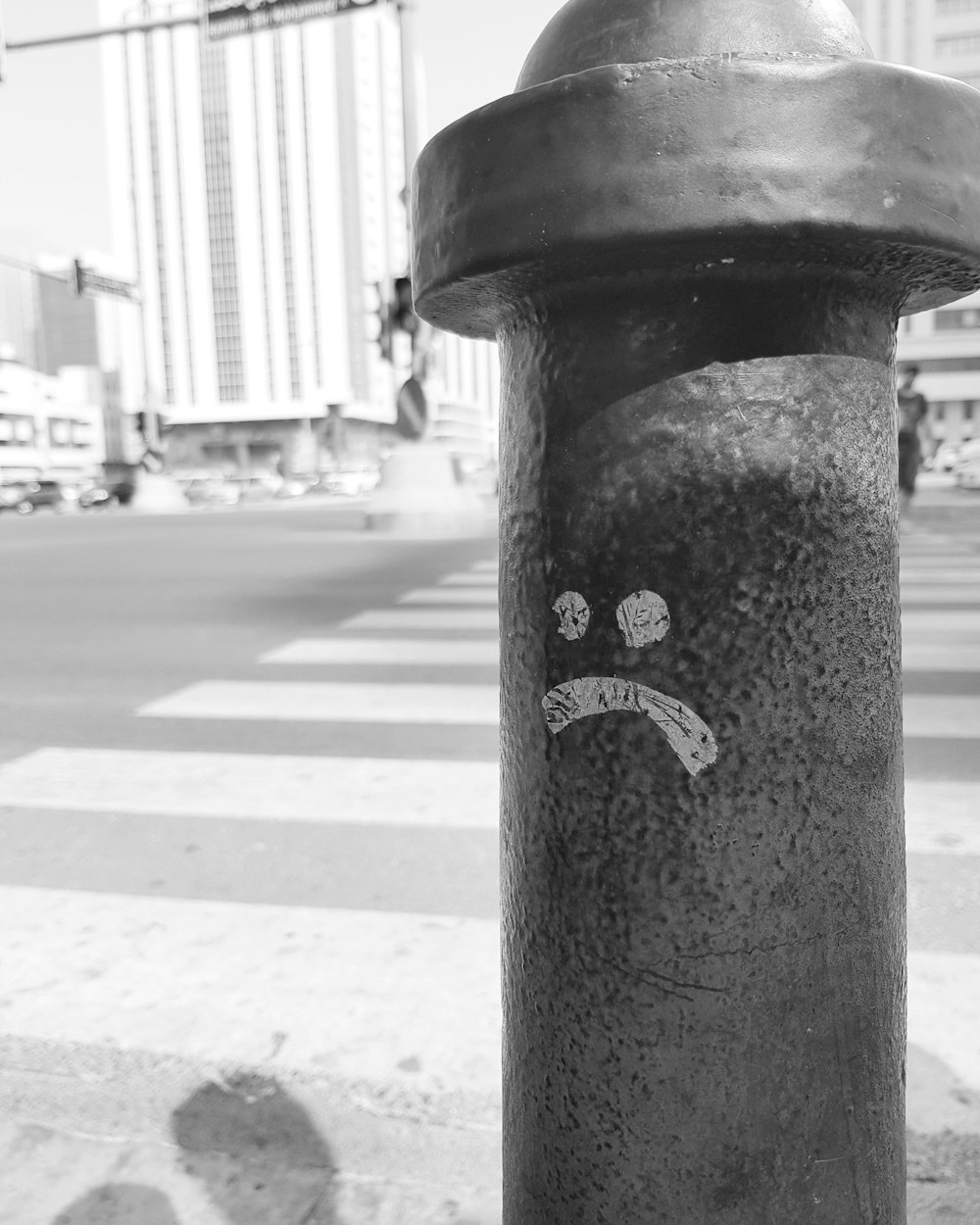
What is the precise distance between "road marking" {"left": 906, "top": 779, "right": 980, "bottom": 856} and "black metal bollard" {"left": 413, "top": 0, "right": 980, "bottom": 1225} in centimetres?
234

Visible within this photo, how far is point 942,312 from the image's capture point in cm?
6378

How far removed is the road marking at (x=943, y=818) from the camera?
3.42m

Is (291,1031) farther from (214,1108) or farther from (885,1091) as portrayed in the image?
(885,1091)

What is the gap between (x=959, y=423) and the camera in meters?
69.6

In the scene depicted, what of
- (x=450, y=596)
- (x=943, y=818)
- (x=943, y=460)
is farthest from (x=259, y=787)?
(x=943, y=460)

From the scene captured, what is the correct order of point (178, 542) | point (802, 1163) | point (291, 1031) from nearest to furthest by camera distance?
point (802, 1163) < point (291, 1031) < point (178, 542)

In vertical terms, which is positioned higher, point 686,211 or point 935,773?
point 686,211

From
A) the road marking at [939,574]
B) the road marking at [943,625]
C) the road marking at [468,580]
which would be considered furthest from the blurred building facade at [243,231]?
the road marking at [943,625]

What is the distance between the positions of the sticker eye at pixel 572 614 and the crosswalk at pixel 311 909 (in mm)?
1210

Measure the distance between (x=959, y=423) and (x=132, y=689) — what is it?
70.7 meters

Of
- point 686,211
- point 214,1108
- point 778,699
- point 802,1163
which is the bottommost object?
point 214,1108

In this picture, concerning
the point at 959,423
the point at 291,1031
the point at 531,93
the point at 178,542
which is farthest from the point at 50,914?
the point at 959,423

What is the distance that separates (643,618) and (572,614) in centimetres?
7

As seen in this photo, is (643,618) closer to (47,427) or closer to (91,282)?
(91,282)
